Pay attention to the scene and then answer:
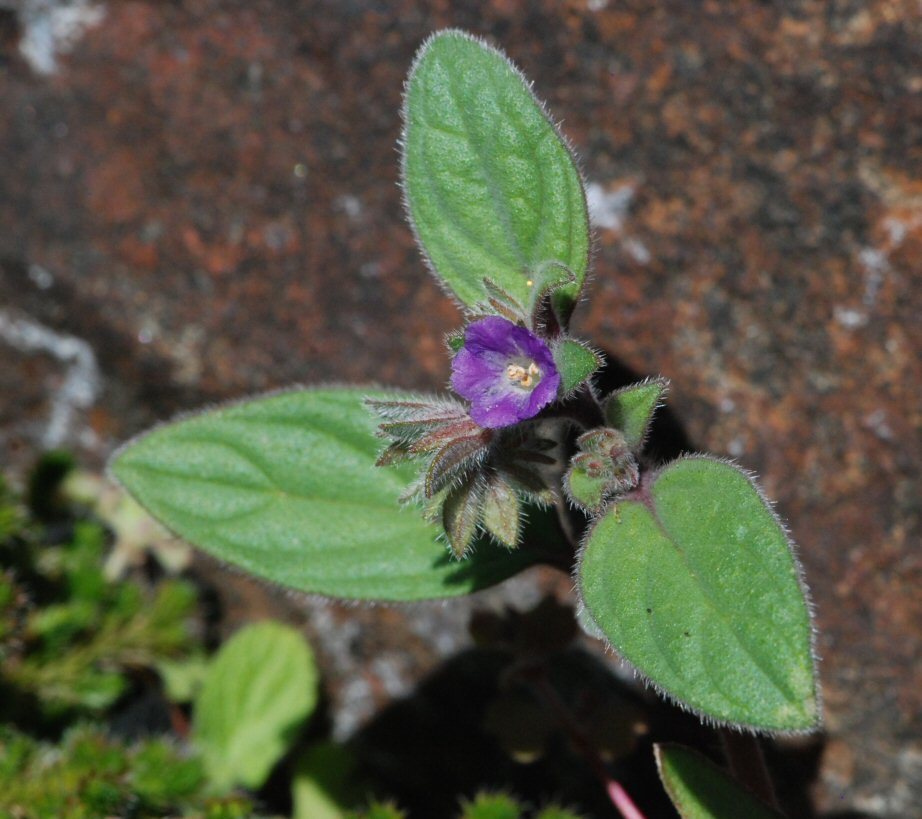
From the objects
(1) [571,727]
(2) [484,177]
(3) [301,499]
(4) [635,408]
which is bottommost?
(1) [571,727]

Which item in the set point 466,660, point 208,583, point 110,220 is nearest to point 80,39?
point 110,220

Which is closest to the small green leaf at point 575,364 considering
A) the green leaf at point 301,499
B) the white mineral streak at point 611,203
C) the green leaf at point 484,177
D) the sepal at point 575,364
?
the sepal at point 575,364

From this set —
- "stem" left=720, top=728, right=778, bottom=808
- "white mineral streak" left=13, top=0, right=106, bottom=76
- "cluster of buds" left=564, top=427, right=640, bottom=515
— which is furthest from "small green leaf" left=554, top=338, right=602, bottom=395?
"white mineral streak" left=13, top=0, right=106, bottom=76

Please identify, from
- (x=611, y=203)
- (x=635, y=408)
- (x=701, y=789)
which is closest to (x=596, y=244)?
(x=611, y=203)

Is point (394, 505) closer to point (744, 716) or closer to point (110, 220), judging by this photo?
point (744, 716)

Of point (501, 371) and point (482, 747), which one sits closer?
point (501, 371)

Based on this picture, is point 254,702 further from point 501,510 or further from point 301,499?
point 501,510

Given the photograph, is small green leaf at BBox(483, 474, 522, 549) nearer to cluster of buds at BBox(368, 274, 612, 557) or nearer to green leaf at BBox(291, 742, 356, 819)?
cluster of buds at BBox(368, 274, 612, 557)
